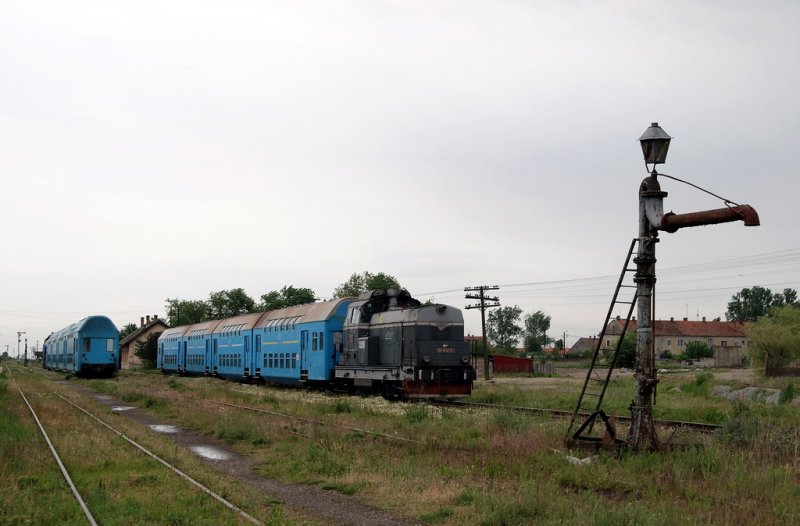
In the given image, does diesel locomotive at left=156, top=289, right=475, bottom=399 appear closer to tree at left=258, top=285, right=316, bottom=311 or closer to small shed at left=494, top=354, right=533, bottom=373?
small shed at left=494, top=354, right=533, bottom=373

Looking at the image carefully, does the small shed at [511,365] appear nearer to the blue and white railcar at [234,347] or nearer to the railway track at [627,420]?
the blue and white railcar at [234,347]

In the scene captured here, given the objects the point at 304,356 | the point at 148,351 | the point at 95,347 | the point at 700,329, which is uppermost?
the point at 700,329

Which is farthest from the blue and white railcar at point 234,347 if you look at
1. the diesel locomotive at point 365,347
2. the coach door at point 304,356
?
the coach door at point 304,356

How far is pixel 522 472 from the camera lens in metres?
11.1

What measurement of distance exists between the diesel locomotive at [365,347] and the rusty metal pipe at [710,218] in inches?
535

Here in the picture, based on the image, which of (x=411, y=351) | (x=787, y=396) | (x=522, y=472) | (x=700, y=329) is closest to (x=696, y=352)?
(x=700, y=329)

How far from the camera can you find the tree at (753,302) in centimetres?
16025

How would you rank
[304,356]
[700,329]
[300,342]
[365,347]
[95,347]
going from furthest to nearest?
1. [700,329]
2. [95,347]
3. [300,342]
4. [304,356]
5. [365,347]

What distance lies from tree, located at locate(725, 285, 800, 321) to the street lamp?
539ft

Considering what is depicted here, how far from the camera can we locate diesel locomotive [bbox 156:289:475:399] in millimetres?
24953

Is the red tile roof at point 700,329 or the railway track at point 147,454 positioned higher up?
the red tile roof at point 700,329

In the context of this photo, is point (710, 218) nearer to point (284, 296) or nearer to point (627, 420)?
point (627, 420)

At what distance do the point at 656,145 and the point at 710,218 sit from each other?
177cm

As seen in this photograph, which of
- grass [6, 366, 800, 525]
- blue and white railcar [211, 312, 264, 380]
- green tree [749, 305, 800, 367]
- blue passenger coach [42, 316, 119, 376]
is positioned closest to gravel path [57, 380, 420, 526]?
grass [6, 366, 800, 525]
